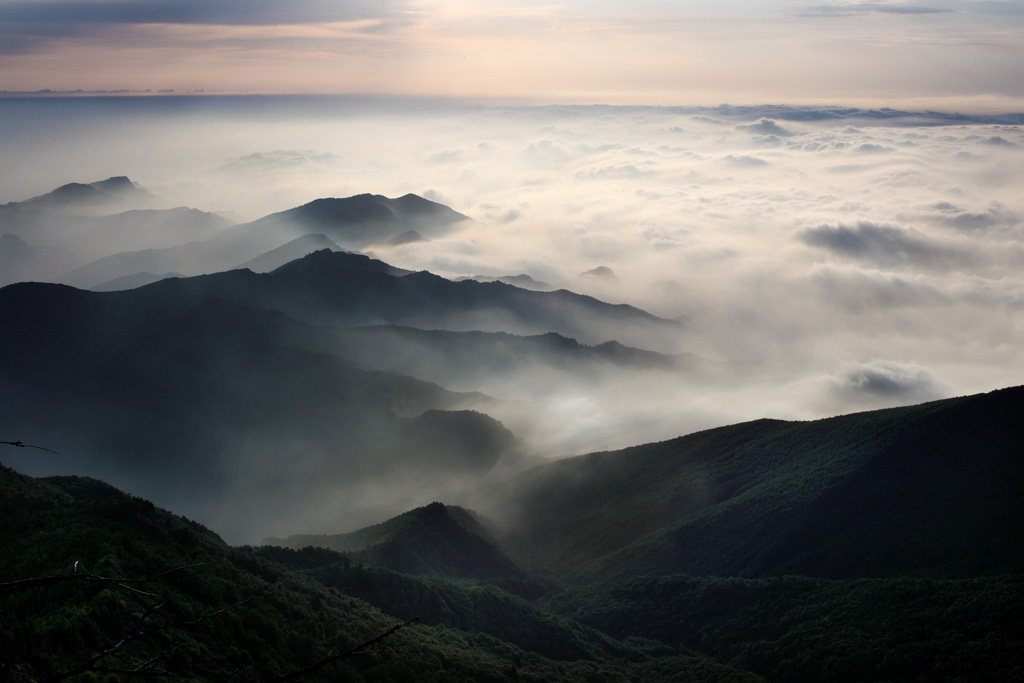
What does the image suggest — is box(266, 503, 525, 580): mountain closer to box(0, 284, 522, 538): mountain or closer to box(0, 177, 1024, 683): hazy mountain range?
box(0, 177, 1024, 683): hazy mountain range

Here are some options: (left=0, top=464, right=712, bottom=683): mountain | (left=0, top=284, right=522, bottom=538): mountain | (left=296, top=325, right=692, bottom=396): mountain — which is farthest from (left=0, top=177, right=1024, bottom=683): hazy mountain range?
(left=296, top=325, right=692, bottom=396): mountain

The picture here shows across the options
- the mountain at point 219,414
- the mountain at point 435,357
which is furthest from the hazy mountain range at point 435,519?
the mountain at point 435,357

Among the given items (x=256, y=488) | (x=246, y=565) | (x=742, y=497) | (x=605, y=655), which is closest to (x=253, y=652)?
(x=246, y=565)

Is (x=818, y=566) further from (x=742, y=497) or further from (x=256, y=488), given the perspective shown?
(x=256, y=488)

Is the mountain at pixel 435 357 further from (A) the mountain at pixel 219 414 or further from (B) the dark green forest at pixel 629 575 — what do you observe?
(B) the dark green forest at pixel 629 575

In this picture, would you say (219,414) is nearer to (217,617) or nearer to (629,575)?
(629,575)

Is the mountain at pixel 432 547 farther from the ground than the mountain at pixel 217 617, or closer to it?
closer to it
